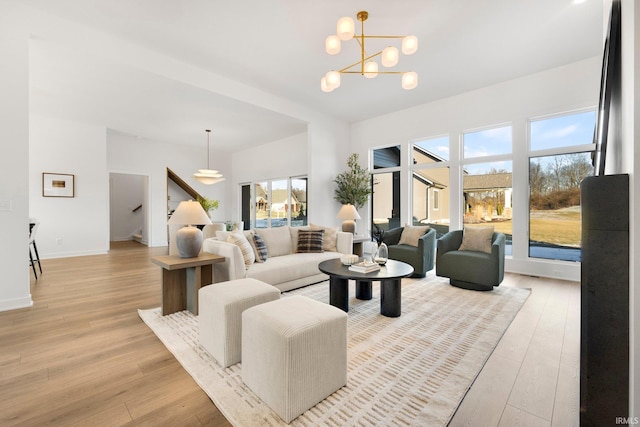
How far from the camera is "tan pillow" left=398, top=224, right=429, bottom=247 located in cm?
460

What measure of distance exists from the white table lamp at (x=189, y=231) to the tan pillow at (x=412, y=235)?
322 cm

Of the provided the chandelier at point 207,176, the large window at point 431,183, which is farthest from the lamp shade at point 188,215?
the large window at point 431,183

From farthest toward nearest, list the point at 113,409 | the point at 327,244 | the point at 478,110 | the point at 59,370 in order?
the point at 478,110 < the point at 327,244 < the point at 59,370 < the point at 113,409

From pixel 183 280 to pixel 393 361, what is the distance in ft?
7.37

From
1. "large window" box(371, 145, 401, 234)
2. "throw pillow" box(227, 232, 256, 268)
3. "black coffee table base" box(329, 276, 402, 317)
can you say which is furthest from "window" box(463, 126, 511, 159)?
"throw pillow" box(227, 232, 256, 268)

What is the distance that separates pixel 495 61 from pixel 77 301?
20.7ft

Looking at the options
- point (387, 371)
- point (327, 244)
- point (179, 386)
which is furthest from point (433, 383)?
point (327, 244)

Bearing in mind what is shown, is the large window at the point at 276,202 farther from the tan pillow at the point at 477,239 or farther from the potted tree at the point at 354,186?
the tan pillow at the point at 477,239

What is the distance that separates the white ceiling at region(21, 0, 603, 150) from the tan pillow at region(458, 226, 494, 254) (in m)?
2.46

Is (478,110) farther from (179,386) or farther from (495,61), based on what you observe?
(179,386)

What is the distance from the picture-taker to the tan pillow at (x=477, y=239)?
3.96m

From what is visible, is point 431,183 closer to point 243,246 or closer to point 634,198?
point 243,246

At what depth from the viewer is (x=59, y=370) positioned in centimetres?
186

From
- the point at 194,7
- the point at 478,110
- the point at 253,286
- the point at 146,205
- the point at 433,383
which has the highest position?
the point at 194,7
